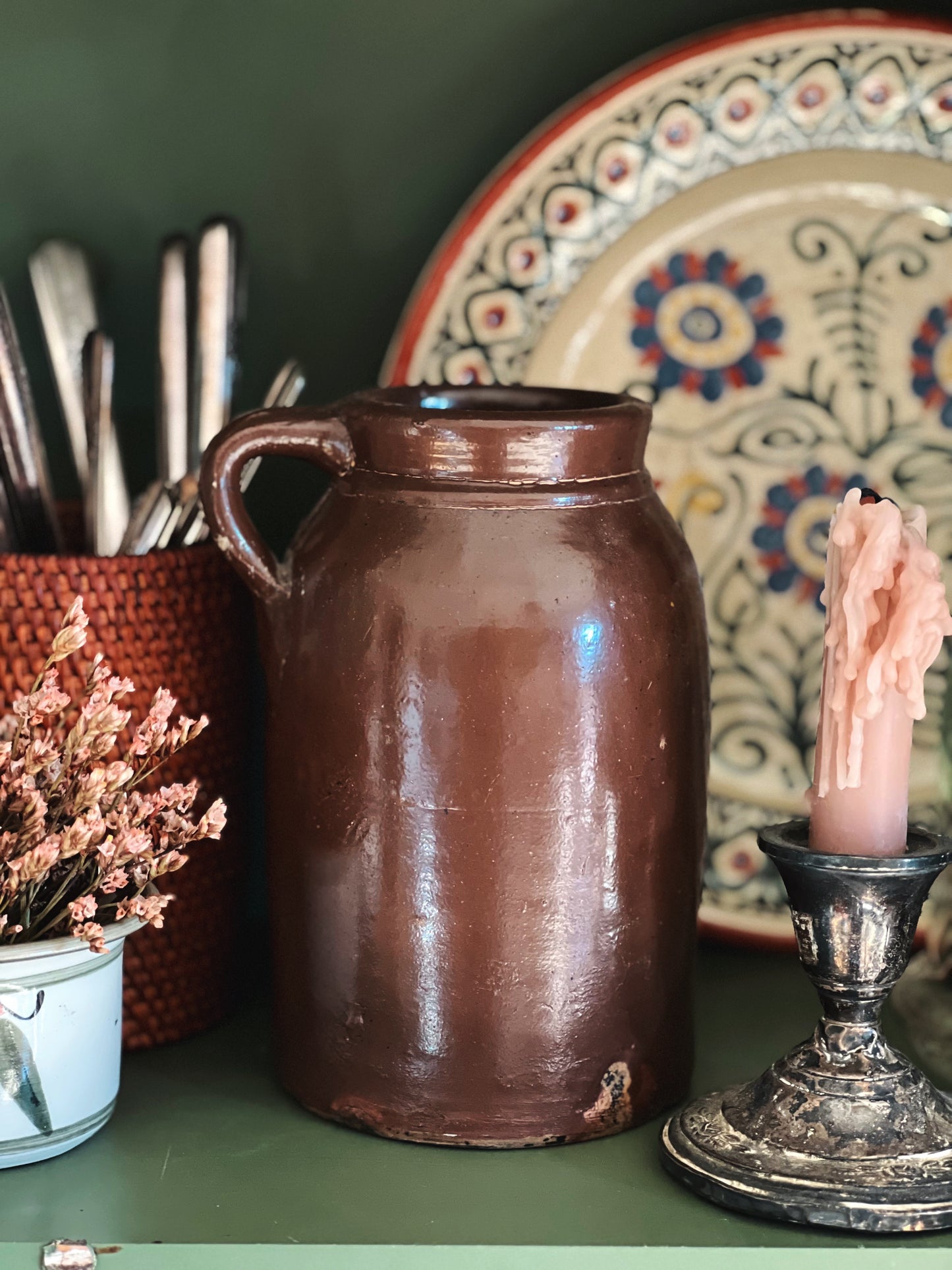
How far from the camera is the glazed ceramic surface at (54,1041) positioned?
0.54 m

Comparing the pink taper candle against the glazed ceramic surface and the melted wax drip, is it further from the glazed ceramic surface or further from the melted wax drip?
the glazed ceramic surface

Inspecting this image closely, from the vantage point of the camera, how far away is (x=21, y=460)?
2.20 ft

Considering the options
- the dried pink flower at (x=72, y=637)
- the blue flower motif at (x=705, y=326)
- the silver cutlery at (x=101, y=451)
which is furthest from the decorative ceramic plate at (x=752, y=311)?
the dried pink flower at (x=72, y=637)

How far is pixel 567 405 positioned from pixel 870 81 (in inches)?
9.4

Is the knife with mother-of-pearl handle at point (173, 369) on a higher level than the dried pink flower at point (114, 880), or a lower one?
higher

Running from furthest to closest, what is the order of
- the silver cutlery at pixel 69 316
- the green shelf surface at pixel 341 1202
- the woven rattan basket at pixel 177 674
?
the silver cutlery at pixel 69 316 < the woven rattan basket at pixel 177 674 < the green shelf surface at pixel 341 1202

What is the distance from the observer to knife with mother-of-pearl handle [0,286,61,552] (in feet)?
2.16

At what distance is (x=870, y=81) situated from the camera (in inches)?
28.0

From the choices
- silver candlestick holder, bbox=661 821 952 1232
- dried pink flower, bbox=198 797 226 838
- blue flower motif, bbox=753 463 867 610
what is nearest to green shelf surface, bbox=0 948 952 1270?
silver candlestick holder, bbox=661 821 952 1232

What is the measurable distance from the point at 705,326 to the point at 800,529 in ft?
0.36

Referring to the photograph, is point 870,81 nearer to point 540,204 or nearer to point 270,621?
point 540,204

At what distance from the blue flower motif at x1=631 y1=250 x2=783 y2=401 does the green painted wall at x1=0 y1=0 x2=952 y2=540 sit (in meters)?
0.12

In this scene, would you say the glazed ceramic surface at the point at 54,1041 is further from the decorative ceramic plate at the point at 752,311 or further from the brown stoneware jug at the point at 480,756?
the decorative ceramic plate at the point at 752,311

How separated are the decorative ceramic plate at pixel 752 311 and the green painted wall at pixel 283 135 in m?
0.06
